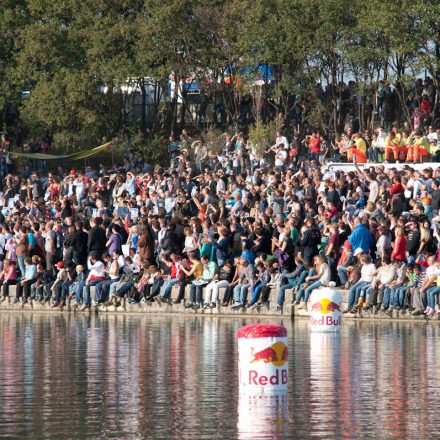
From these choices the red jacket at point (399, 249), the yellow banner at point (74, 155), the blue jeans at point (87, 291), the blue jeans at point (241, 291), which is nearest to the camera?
the red jacket at point (399, 249)

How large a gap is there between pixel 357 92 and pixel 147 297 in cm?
1843

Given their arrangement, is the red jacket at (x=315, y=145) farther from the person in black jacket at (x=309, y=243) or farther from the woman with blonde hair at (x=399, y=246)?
the woman with blonde hair at (x=399, y=246)

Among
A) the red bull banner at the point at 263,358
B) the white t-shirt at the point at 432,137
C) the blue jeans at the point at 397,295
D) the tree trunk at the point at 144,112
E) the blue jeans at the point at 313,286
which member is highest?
the tree trunk at the point at 144,112

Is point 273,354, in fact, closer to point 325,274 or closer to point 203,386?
point 203,386

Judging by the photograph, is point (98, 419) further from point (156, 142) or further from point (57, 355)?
point (156, 142)

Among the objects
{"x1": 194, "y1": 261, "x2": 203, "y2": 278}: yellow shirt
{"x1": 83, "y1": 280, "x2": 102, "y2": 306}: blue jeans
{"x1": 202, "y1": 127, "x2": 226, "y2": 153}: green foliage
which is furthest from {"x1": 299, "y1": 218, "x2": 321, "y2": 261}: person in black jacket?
{"x1": 202, "y1": 127, "x2": 226, "y2": 153}: green foliage

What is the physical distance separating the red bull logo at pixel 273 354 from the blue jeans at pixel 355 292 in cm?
1347

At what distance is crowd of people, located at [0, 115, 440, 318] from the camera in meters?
32.1

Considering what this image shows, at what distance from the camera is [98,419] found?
1644 cm

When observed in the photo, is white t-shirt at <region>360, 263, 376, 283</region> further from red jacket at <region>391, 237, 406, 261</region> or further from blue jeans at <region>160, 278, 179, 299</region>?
blue jeans at <region>160, 278, 179, 299</region>

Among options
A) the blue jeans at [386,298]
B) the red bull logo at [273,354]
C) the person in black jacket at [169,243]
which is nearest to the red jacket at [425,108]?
the person in black jacket at [169,243]

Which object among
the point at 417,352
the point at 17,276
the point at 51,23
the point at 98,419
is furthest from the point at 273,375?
the point at 51,23

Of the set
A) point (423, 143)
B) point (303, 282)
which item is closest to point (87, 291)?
point (303, 282)

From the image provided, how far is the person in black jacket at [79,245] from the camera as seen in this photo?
37469 millimetres
